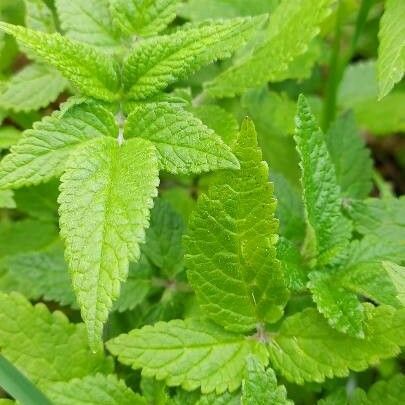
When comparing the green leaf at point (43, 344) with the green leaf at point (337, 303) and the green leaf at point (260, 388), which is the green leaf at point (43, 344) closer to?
the green leaf at point (260, 388)

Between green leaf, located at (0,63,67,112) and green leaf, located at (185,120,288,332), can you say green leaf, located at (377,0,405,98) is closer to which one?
green leaf, located at (185,120,288,332)

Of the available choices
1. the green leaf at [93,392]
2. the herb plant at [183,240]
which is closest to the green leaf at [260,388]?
the herb plant at [183,240]

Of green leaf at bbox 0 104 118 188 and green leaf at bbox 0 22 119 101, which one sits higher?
green leaf at bbox 0 22 119 101

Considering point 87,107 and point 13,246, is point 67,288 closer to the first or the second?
point 13,246

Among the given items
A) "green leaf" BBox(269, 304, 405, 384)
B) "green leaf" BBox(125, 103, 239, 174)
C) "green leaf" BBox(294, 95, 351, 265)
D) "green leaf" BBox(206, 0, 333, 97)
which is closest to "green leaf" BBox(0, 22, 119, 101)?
Result: "green leaf" BBox(125, 103, 239, 174)

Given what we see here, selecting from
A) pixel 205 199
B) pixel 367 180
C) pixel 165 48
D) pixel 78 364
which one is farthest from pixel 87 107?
pixel 367 180

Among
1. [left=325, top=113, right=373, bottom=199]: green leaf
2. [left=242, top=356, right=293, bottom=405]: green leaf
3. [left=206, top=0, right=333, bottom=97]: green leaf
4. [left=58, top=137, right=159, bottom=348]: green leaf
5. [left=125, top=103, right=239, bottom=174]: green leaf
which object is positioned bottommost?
[left=242, top=356, right=293, bottom=405]: green leaf
